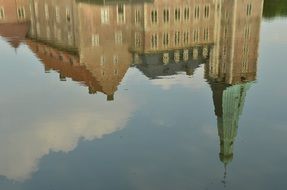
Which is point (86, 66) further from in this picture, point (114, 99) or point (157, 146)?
point (157, 146)

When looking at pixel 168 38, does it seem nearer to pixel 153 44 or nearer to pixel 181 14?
pixel 153 44

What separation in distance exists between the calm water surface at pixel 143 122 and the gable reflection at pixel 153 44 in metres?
0.27

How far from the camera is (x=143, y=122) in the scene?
3306cm

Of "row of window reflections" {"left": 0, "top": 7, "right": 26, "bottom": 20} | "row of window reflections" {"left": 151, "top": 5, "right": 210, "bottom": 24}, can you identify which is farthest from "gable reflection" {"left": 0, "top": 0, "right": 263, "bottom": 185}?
"row of window reflections" {"left": 0, "top": 7, "right": 26, "bottom": 20}

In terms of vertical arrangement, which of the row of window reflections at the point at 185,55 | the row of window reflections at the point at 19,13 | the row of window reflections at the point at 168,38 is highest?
the row of window reflections at the point at 19,13

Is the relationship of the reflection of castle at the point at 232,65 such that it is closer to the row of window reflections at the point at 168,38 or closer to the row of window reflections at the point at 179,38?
the row of window reflections at the point at 179,38

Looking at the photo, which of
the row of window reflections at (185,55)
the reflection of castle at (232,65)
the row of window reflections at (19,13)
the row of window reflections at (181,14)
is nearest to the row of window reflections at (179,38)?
the reflection of castle at (232,65)

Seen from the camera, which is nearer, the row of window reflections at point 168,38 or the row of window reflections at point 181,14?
the row of window reflections at point 168,38

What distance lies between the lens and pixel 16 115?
3481 cm

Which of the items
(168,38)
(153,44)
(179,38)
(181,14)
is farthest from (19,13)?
(179,38)

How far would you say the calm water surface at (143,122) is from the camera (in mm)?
25281

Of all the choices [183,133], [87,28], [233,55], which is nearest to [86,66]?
[87,28]

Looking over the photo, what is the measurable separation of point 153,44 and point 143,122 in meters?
40.3

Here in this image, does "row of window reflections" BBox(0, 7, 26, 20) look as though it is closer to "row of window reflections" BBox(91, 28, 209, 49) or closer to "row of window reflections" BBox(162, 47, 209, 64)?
"row of window reflections" BBox(91, 28, 209, 49)
